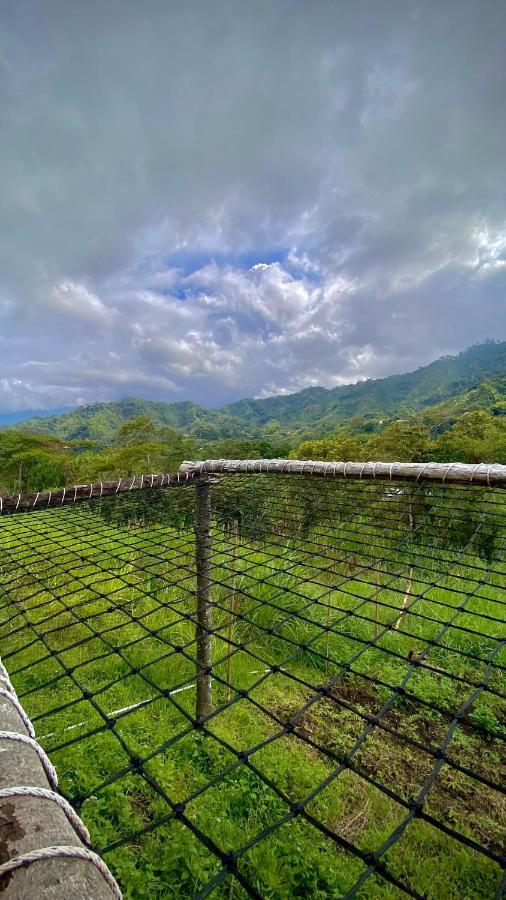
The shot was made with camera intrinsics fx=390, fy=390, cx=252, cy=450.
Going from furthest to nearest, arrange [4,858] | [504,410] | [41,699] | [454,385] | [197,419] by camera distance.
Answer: [197,419]
[454,385]
[504,410]
[41,699]
[4,858]

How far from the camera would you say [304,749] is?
1.90 meters

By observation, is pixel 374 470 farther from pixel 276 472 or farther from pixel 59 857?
pixel 59 857

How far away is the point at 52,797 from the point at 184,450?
20349mm

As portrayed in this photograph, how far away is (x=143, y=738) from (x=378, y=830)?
1079mm

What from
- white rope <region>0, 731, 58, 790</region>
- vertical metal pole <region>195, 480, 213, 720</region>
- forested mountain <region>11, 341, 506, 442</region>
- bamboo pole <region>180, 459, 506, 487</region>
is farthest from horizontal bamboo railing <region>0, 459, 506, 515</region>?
forested mountain <region>11, 341, 506, 442</region>

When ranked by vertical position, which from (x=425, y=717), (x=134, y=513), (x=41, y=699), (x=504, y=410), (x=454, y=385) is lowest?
(x=425, y=717)

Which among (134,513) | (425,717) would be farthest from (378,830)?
(134,513)

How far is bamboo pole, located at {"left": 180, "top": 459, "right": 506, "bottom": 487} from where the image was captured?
1629mm

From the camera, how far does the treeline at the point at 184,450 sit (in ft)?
27.9

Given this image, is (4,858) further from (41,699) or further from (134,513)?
(41,699)

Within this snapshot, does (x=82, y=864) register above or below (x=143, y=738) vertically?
above

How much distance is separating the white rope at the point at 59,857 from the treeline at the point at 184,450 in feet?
26.7

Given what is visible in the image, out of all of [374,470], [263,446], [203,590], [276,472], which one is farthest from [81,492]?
[263,446]

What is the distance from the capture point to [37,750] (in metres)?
0.51
